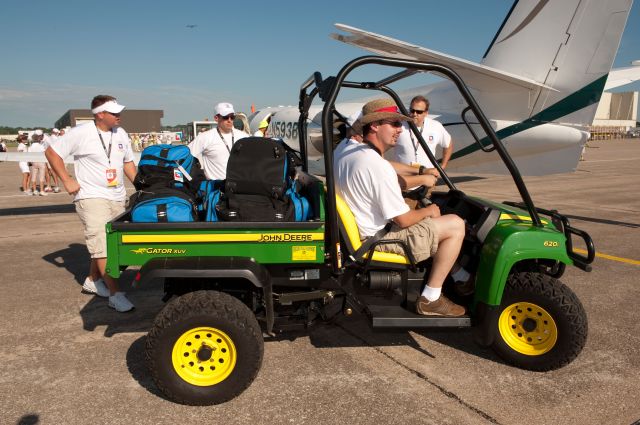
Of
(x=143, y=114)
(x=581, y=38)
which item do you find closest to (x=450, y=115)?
(x=581, y=38)

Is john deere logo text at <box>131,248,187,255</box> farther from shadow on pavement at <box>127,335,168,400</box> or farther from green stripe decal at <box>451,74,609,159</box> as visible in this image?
green stripe decal at <box>451,74,609,159</box>

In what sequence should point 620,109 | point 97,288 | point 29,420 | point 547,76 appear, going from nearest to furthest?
point 29,420, point 97,288, point 547,76, point 620,109

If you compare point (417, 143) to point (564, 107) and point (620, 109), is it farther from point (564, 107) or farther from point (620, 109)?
point (620, 109)

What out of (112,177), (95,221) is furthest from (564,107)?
(95,221)

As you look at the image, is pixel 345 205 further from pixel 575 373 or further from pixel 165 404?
pixel 575 373

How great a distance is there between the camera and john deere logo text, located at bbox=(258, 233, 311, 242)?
2891 millimetres

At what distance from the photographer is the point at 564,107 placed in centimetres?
840

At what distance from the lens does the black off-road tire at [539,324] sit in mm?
3047

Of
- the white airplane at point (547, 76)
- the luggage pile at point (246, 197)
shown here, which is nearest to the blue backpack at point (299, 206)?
the luggage pile at point (246, 197)

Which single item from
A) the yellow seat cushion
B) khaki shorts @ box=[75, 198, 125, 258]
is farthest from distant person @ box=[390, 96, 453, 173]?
khaki shorts @ box=[75, 198, 125, 258]

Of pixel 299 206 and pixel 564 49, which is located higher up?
pixel 564 49

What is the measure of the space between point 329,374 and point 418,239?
3.62ft

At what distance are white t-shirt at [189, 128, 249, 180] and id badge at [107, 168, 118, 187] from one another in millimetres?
1216

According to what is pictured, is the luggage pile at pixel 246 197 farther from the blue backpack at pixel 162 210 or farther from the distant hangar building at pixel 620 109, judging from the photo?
the distant hangar building at pixel 620 109
